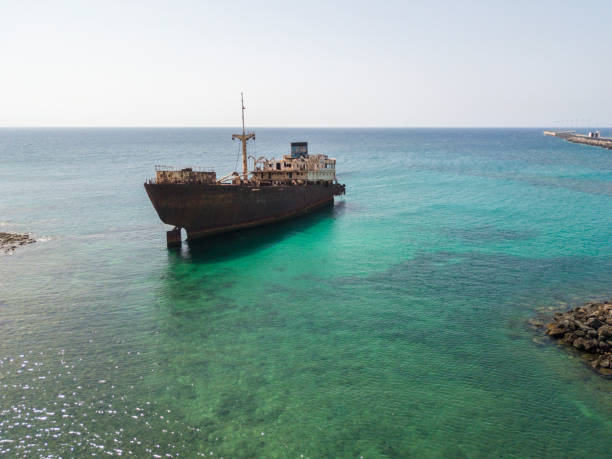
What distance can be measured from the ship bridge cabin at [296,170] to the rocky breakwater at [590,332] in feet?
136

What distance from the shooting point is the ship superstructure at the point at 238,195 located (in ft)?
142

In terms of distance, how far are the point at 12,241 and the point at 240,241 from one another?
24020 millimetres

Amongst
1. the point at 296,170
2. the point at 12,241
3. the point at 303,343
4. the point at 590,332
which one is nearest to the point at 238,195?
the point at 296,170

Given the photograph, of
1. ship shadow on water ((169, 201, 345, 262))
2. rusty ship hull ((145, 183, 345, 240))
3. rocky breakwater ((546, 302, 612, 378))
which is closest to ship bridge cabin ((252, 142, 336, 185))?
rusty ship hull ((145, 183, 345, 240))

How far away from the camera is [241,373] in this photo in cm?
2136

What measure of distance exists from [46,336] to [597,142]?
701ft

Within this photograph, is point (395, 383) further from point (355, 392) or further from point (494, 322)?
point (494, 322)

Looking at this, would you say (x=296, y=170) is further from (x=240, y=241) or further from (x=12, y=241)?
(x=12, y=241)

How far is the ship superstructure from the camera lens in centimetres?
4338

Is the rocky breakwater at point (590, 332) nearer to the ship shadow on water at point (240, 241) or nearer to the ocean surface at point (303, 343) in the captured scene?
the ocean surface at point (303, 343)

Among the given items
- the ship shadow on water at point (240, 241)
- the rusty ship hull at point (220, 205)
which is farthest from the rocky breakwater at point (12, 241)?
the ship shadow on water at point (240, 241)

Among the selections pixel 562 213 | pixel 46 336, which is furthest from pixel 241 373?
pixel 562 213

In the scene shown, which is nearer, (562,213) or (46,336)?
(46,336)

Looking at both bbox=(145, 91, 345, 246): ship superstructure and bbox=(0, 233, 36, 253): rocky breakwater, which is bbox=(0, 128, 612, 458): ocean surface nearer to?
bbox=(0, 233, 36, 253): rocky breakwater
